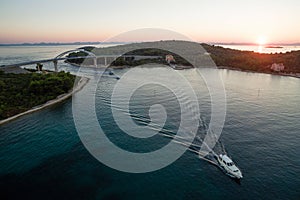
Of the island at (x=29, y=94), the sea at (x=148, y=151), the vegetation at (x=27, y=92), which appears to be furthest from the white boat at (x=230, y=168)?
the vegetation at (x=27, y=92)

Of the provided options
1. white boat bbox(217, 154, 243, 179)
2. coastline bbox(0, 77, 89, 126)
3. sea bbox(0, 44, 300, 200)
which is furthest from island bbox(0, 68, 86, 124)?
white boat bbox(217, 154, 243, 179)

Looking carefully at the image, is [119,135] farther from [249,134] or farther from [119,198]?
[249,134]

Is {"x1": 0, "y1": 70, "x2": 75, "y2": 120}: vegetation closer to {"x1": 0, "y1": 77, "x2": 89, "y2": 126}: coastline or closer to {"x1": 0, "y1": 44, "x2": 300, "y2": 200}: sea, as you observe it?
{"x1": 0, "y1": 77, "x2": 89, "y2": 126}: coastline

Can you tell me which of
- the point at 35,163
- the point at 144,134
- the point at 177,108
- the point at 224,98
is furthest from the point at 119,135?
the point at 224,98

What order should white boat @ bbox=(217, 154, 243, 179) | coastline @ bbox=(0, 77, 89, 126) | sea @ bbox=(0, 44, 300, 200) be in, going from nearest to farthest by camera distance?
sea @ bbox=(0, 44, 300, 200) → white boat @ bbox=(217, 154, 243, 179) → coastline @ bbox=(0, 77, 89, 126)

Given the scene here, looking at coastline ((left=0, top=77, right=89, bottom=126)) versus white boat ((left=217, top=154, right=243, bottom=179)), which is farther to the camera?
coastline ((left=0, top=77, right=89, bottom=126))
